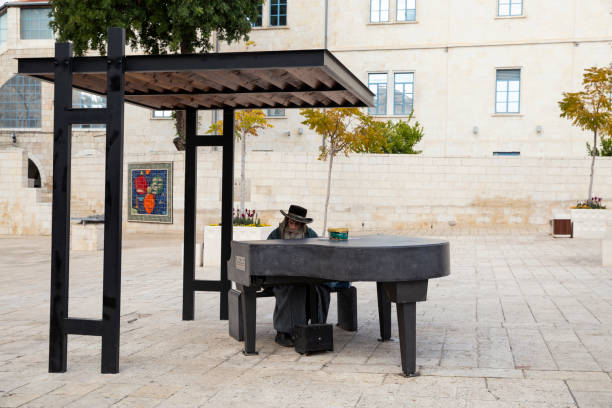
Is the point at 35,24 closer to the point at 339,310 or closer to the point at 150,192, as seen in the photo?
the point at 150,192

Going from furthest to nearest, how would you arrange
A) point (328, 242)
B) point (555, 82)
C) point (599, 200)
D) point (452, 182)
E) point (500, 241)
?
1. point (555, 82)
2. point (452, 182)
3. point (599, 200)
4. point (500, 241)
5. point (328, 242)

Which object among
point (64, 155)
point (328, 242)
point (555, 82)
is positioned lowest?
point (328, 242)

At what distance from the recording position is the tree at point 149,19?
21125mm

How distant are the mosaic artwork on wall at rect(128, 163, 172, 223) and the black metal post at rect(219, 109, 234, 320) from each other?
17.2 metres

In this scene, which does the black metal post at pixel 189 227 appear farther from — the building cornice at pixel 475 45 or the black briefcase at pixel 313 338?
the building cornice at pixel 475 45

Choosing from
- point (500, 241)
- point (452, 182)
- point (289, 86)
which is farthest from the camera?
point (452, 182)

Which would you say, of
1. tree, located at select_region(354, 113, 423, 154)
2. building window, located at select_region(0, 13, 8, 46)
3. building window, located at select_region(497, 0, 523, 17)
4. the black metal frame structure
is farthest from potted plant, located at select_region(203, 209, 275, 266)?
building window, located at select_region(0, 13, 8, 46)

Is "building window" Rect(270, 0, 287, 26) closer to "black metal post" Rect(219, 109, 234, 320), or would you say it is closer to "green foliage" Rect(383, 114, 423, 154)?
"green foliage" Rect(383, 114, 423, 154)

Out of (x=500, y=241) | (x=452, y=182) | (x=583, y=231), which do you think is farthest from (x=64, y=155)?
(x=452, y=182)

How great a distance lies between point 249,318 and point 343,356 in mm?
863

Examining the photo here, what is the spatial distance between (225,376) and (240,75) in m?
2.57

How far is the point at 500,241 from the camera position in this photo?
20.0 m

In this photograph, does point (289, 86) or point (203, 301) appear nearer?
point (289, 86)

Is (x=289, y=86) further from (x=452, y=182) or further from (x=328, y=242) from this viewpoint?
(x=452, y=182)
